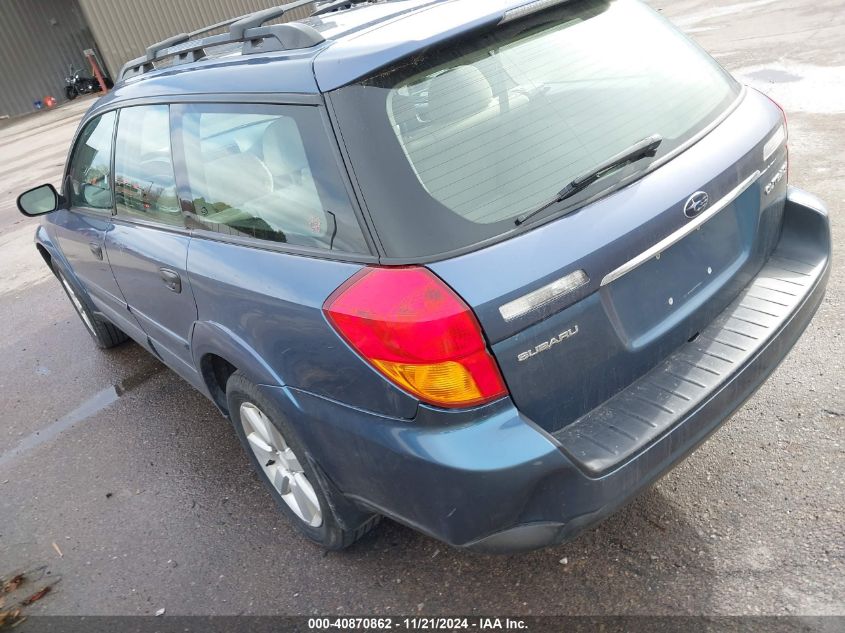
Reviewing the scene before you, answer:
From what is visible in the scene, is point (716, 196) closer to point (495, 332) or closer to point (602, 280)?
point (602, 280)

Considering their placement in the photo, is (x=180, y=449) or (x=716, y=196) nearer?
(x=716, y=196)

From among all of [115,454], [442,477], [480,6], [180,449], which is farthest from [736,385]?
[115,454]

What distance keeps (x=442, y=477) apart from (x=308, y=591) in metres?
1.00

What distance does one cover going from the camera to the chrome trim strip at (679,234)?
2.07 meters

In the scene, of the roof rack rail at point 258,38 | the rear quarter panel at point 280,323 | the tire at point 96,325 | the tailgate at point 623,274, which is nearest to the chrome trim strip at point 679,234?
the tailgate at point 623,274

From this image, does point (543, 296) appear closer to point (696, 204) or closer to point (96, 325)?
point (696, 204)

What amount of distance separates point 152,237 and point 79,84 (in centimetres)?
2481

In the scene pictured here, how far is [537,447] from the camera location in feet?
6.40

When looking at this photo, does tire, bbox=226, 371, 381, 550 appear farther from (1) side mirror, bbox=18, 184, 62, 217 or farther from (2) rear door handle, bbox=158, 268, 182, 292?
(1) side mirror, bbox=18, 184, 62, 217

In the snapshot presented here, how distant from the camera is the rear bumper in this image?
1.96 meters

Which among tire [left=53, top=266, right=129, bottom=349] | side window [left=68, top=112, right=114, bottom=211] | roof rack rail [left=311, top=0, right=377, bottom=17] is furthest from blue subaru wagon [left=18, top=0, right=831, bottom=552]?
tire [left=53, top=266, right=129, bottom=349]

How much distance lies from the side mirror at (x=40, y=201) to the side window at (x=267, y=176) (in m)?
1.74

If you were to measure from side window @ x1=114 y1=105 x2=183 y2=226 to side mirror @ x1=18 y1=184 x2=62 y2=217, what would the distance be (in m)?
0.84

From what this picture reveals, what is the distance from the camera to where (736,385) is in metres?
2.26
